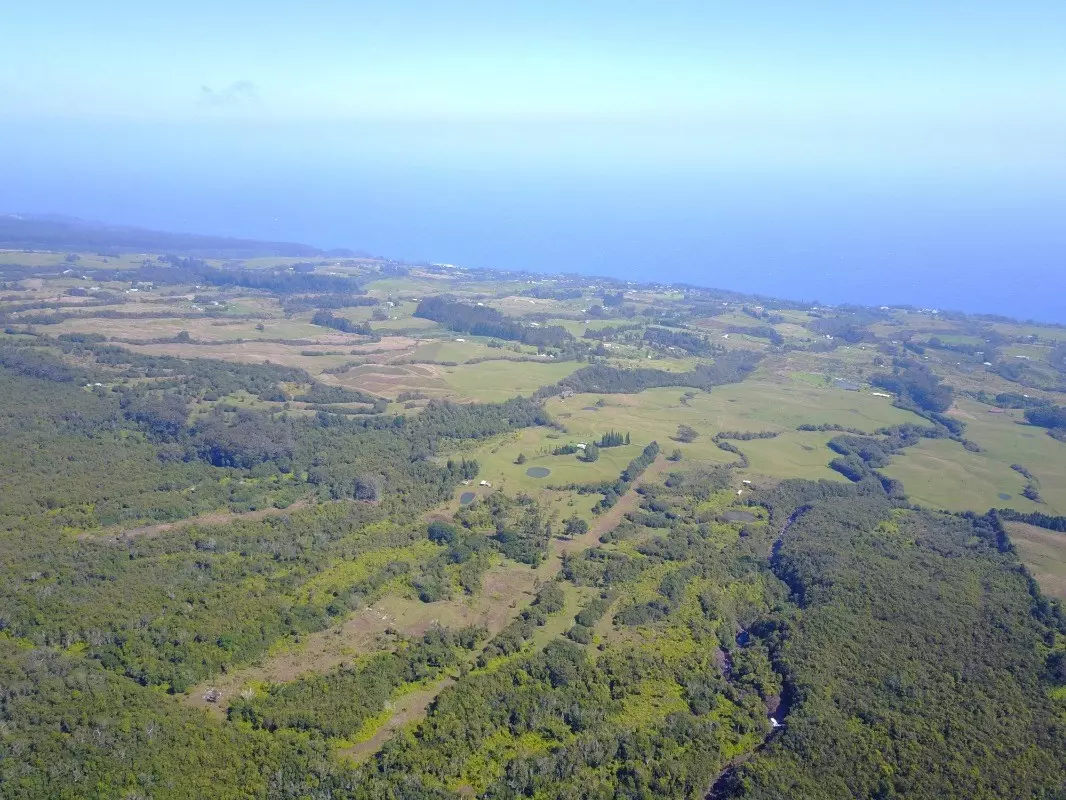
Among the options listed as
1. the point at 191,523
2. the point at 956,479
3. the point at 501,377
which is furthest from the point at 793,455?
the point at 191,523

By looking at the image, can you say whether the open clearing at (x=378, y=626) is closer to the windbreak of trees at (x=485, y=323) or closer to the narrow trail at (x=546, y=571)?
the narrow trail at (x=546, y=571)

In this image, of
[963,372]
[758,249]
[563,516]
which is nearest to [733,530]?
[563,516]

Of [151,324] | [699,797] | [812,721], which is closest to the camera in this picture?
[699,797]

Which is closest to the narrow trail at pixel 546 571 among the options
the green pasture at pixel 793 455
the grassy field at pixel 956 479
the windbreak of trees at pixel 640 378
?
the green pasture at pixel 793 455

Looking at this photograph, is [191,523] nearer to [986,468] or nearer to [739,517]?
[739,517]

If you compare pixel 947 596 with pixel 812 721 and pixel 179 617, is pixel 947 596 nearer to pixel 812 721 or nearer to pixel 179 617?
pixel 812 721

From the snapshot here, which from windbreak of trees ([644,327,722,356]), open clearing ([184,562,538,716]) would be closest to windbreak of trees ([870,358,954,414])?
windbreak of trees ([644,327,722,356])

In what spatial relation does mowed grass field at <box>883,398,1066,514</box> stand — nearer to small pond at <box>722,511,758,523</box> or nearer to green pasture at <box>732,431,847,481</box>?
green pasture at <box>732,431,847,481</box>
